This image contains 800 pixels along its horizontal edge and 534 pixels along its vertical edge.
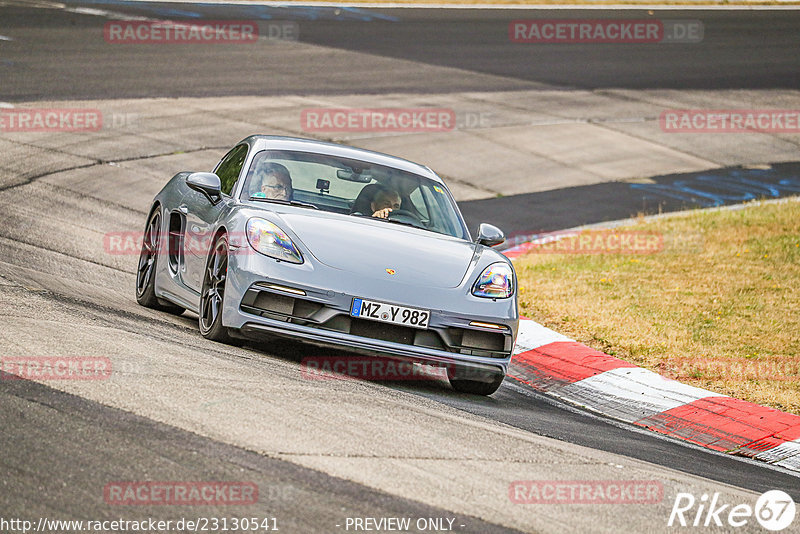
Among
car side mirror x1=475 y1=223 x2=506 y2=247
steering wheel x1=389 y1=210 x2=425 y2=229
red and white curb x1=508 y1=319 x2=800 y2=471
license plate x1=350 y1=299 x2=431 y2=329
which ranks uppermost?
steering wheel x1=389 y1=210 x2=425 y2=229

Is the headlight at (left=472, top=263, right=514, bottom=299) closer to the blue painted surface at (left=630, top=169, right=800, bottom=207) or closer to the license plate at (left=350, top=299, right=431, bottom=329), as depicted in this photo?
the license plate at (left=350, top=299, right=431, bottom=329)

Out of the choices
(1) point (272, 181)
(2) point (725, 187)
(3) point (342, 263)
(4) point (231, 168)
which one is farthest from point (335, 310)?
(2) point (725, 187)

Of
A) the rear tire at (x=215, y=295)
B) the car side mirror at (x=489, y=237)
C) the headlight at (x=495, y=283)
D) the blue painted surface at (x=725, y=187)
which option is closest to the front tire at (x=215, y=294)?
the rear tire at (x=215, y=295)

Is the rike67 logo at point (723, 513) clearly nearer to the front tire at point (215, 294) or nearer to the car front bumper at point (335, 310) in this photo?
the car front bumper at point (335, 310)

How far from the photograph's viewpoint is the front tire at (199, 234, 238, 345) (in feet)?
24.0

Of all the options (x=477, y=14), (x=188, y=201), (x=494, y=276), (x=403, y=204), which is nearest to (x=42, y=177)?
(x=188, y=201)

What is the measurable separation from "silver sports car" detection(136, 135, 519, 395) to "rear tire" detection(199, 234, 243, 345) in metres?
0.01

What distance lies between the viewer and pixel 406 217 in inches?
327

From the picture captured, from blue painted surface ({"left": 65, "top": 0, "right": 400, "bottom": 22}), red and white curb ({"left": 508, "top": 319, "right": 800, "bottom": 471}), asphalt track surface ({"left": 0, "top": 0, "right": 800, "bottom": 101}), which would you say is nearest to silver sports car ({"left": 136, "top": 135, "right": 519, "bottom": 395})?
red and white curb ({"left": 508, "top": 319, "right": 800, "bottom": 471})

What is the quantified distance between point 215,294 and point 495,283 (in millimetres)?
1795

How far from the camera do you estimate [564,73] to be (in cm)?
2728

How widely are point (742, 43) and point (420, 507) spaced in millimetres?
30406

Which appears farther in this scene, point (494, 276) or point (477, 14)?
point (477, 14)

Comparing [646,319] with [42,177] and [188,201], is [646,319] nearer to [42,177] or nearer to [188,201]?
[188,201]
